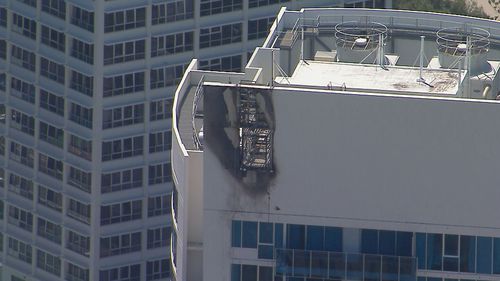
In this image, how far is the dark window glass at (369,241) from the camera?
472ft

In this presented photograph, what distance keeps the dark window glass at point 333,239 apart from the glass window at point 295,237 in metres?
1.21

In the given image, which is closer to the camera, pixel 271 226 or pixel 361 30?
pixel 271 226

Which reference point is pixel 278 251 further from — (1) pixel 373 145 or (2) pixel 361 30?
(2) pixel 361 30

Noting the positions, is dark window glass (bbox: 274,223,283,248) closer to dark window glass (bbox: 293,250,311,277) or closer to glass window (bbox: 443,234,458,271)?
dark window glass (bbox: 293,250,311,277)

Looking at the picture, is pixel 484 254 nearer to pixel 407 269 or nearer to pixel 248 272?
pixel 407 269

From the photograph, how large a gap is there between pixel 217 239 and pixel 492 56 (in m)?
21.1

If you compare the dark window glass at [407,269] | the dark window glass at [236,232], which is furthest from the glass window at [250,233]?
the dark window glass at [407,269]

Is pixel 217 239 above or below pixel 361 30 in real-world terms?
below

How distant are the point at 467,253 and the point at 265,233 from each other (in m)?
10.1

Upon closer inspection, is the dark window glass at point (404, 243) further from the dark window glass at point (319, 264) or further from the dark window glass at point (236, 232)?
the dark window glass at point (236, 232)

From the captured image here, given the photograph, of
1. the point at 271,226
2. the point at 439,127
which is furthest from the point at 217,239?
the point at 439,127

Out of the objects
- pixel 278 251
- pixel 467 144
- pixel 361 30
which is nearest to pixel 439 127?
pixel 467 144

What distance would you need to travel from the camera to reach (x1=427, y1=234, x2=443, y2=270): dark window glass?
5655 inches

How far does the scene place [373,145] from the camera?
141625mm
